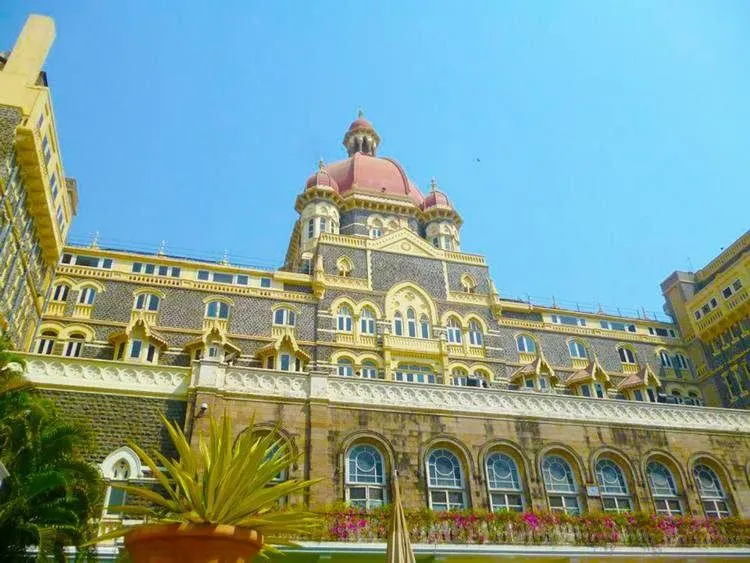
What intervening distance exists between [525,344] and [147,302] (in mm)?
22120

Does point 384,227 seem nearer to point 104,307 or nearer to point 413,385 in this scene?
point 104,307

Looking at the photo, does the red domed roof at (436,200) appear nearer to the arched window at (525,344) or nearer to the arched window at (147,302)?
the arched window at (525,344)

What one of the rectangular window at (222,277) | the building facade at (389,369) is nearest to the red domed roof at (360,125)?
the building facade at (389,369)

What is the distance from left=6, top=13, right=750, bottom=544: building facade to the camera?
2103 centimetres

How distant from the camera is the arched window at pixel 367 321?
35.8 meters

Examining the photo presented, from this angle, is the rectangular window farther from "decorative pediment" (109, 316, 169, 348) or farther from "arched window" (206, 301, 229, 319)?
"decorative pediment" (109, 316, 169, 348)

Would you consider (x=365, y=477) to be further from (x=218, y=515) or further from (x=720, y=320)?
(x=720, y=320)

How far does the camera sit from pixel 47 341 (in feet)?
104

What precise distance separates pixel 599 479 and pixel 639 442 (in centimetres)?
235

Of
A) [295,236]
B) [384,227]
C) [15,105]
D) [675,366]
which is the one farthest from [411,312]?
[15,105]

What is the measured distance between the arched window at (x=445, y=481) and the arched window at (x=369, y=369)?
12115mm

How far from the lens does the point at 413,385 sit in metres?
23.1

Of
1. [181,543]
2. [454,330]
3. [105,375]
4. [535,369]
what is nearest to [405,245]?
[454,330]

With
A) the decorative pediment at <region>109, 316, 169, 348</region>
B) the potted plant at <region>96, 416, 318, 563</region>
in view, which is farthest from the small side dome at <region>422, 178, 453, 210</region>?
the potted plant at <region>96, 416, 318, 563</region>
